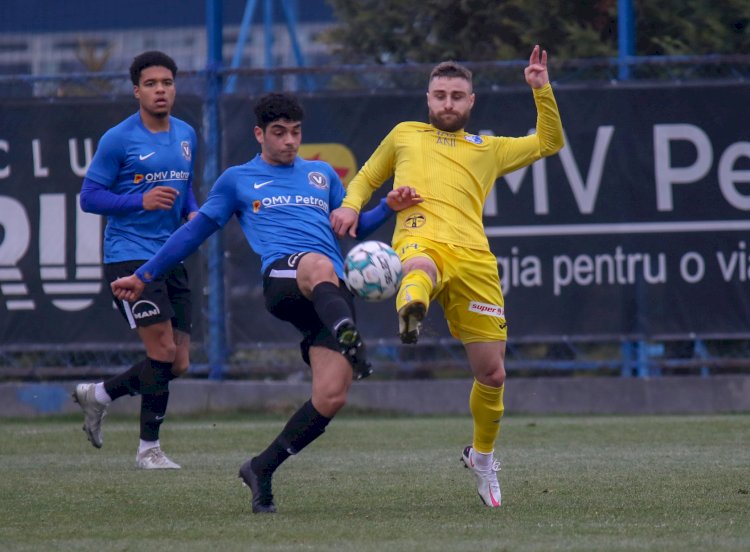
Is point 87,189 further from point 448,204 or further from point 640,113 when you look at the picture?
point 640,113

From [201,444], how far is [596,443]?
270cm

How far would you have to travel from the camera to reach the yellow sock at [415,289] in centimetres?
621

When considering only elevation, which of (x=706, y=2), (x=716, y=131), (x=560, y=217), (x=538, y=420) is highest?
(x=706, y=2)

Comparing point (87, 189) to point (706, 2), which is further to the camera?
point (706, 2)

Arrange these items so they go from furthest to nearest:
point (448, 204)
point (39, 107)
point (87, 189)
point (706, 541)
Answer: point (39, 107) < point (87, 189) < point (448, 204) < point (706, 541)

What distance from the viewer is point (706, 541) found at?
5.29 m

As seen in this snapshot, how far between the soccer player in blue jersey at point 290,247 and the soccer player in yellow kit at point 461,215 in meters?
0.14

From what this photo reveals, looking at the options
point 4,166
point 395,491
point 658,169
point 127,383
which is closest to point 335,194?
point 395,491

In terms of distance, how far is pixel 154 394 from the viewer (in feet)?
27.9

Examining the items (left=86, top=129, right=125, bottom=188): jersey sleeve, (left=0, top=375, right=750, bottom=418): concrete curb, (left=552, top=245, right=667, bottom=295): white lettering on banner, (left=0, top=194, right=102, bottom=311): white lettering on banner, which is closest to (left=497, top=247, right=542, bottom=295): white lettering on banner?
(left=552, top=245, right=667, bottom=295): white lettering on banner

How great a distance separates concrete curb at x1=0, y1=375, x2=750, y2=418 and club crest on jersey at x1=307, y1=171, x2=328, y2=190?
5.08 meters

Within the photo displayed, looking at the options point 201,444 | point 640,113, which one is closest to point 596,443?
point 201,444

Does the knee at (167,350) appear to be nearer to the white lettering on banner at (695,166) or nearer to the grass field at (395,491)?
the grass field at (395,491)

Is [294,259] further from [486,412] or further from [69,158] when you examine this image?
[69,158]
